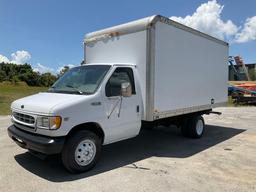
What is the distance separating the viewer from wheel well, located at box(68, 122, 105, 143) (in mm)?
4875

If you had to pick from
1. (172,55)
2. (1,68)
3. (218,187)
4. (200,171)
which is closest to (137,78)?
(172,55)

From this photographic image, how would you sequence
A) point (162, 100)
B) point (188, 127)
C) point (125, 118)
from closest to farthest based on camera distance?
point (125, 118) → point (162, 100) → point (188, 127)

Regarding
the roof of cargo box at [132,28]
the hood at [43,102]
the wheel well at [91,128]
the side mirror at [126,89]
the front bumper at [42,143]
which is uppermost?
the roof of cargo box at [132,28]

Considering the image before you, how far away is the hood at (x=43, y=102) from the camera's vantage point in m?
4.58

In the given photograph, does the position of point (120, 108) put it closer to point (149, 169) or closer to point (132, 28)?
point (149, 169)

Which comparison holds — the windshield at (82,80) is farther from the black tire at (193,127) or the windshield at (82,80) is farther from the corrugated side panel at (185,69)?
the black tire at (193,127)

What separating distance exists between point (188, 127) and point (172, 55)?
8.67 feet

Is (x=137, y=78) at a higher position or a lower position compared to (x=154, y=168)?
higher

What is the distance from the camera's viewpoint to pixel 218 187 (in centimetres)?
439

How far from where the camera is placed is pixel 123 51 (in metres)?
6.34

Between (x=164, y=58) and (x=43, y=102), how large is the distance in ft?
10.1

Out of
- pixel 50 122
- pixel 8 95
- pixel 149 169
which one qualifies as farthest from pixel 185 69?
pixel 8 95

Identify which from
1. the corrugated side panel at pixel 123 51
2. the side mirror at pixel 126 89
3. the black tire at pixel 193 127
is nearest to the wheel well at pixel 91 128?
the side mirror at pixel 126 89

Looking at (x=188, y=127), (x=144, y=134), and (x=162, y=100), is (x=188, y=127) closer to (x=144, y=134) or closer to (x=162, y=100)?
(x=144, y=134)
